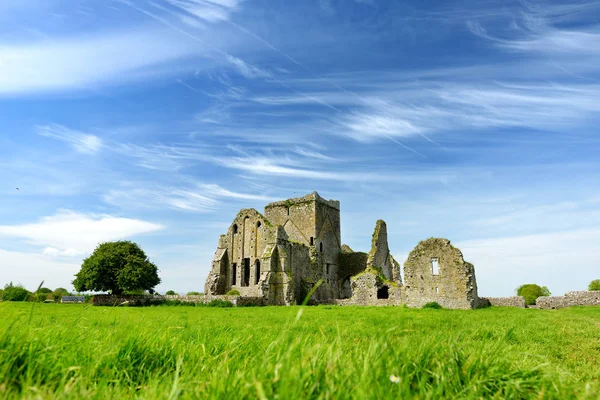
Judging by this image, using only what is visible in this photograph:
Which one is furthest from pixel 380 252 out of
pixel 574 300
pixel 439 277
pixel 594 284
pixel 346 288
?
pixel 594 284

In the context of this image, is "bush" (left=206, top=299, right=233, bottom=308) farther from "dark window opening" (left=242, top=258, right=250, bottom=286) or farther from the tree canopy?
the tree canopy

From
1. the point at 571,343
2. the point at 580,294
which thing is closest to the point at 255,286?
the point at 580,294

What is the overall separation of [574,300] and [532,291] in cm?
1848

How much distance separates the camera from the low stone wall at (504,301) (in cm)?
3155

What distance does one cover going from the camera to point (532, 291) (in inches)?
1961

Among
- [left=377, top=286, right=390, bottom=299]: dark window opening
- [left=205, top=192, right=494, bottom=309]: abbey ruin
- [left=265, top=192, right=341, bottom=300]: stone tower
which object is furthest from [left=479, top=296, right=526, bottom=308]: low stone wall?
[left=265, top=192, right=341, bottom=300]: stone tower

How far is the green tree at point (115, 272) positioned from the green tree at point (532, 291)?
42.6 metres

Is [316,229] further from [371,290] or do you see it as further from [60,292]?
[60,292]

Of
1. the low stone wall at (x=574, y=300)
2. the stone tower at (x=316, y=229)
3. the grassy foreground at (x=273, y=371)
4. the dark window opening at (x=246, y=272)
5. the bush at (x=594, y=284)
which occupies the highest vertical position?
the stone tower at (x=316, y=229)

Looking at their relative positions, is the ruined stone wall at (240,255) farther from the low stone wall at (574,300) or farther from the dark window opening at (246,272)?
the low stone wall at (574,300)

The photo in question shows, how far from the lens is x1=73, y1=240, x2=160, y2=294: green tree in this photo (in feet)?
124

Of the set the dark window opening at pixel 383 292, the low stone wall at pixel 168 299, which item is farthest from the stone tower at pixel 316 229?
the low stone wall at pixel 168 299

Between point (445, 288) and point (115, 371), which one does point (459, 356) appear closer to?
point (115, 371)

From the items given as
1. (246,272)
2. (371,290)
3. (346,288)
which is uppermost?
(246,272)
